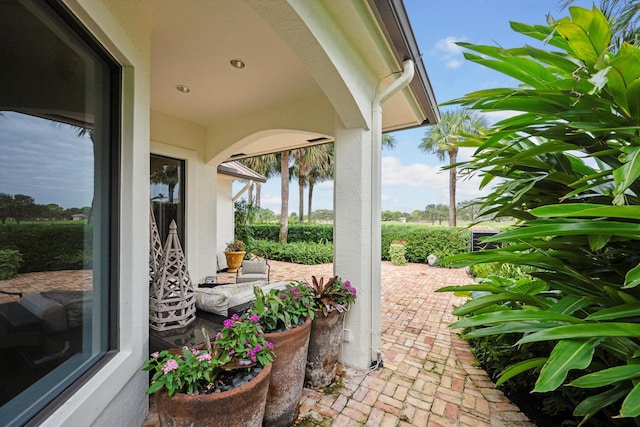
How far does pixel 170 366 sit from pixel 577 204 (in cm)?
211

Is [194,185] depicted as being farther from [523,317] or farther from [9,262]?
[523,317]

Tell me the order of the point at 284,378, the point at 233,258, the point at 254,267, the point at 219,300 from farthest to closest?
1. the point at 233,258
2. the point at 254,267
3. the point at 219,300
4. the point at 284,378

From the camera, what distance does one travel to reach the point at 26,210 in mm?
1134

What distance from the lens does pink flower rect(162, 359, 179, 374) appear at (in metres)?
1.40

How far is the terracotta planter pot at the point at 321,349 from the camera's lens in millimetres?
2477

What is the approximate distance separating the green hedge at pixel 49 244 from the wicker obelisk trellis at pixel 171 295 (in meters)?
0.90

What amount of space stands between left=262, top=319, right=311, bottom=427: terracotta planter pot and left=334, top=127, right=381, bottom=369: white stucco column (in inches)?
36.3

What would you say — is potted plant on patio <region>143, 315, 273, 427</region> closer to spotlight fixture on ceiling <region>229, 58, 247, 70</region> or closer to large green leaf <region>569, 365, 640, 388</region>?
large green leaf <region>569, 365, 640, 388</region>

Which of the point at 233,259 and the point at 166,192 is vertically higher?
A: the point at 166,192

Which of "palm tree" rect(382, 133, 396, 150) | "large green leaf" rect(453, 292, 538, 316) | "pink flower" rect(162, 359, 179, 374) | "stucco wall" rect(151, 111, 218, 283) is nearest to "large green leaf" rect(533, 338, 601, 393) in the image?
"large green leaf" rect(453, 292, 538, 316)

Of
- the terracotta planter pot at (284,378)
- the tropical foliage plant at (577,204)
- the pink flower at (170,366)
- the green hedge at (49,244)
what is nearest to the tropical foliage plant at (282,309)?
the terracotta planter pot at (284,378)

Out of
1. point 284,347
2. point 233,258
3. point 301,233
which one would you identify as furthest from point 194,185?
point 301,233

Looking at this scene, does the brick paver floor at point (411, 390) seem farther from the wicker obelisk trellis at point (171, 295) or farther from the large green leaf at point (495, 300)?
the large green leaf at point (495, 300)

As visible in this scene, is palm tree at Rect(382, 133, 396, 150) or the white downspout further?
palm tree at Rect(382, 133, 396, 150)
